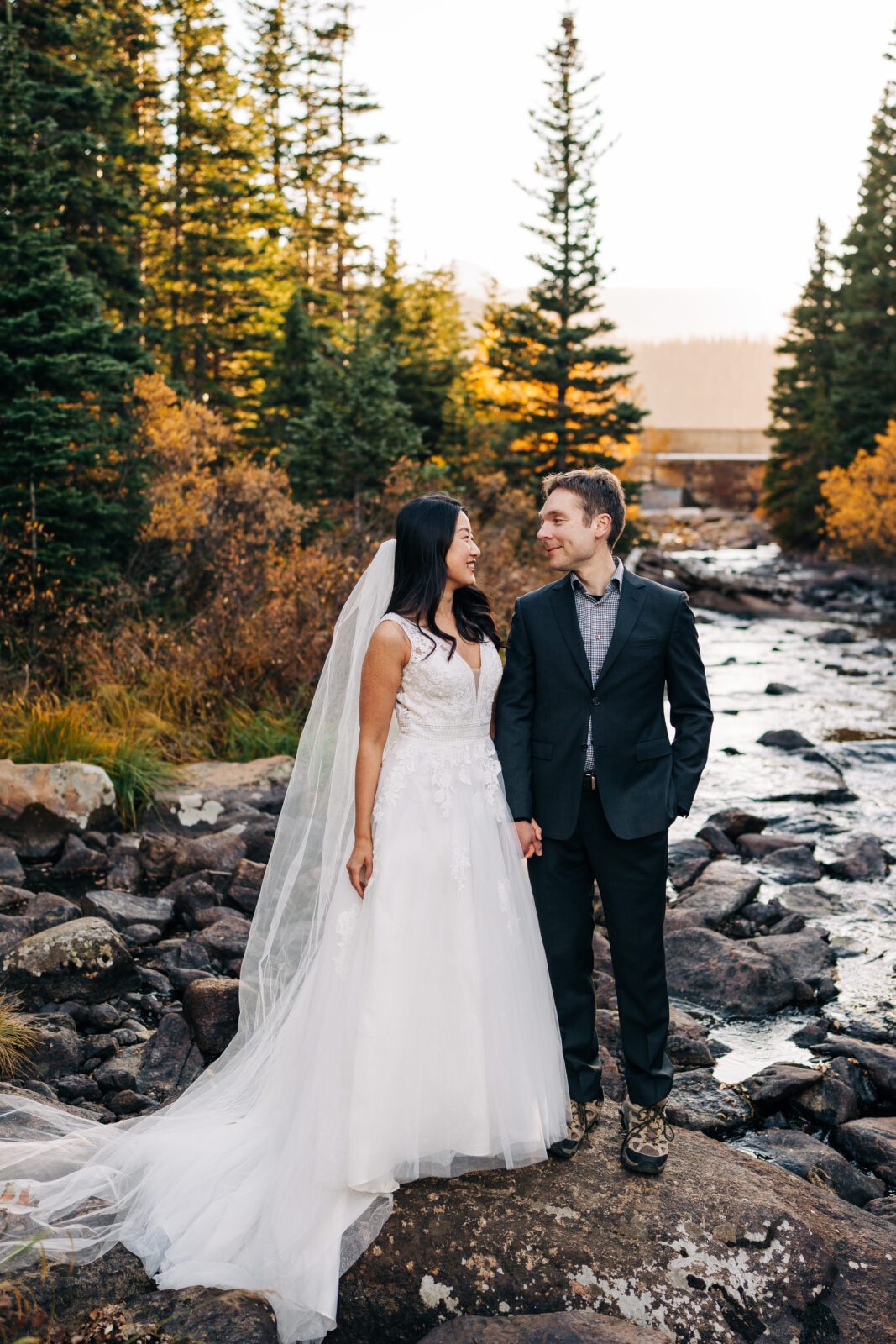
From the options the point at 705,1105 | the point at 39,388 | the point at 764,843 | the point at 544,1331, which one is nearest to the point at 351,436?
the point at 39,388

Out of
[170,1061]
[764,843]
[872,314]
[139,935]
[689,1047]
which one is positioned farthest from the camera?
[872,314]

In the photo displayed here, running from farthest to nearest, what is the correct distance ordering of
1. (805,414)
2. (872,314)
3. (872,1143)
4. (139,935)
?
(805,414) → (872,314) → (139,935) → (872,1143)

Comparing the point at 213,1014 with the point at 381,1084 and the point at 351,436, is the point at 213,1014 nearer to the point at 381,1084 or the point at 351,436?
the point at 381,1084

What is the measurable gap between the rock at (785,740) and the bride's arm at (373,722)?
10.3 m

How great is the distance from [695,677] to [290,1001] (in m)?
1.80

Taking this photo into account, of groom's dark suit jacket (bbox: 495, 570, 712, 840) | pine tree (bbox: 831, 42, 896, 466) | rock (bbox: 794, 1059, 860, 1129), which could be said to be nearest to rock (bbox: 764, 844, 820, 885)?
rock (bbox: 794, 1059, 860, 1129)

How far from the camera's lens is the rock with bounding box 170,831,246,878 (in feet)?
24.8

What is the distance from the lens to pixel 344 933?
363 centimetres

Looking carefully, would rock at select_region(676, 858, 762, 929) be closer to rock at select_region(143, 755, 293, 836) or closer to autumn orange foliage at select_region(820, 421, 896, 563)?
rock at select_region(143, 755, 293, 836)

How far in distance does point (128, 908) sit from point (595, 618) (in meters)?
4.22

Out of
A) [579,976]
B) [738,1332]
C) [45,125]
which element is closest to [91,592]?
[45,125]

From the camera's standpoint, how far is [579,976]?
3.88 meters

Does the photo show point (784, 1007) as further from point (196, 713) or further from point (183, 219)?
point (183, 219)

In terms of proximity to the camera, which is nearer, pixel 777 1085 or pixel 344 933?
pixel 344 933
